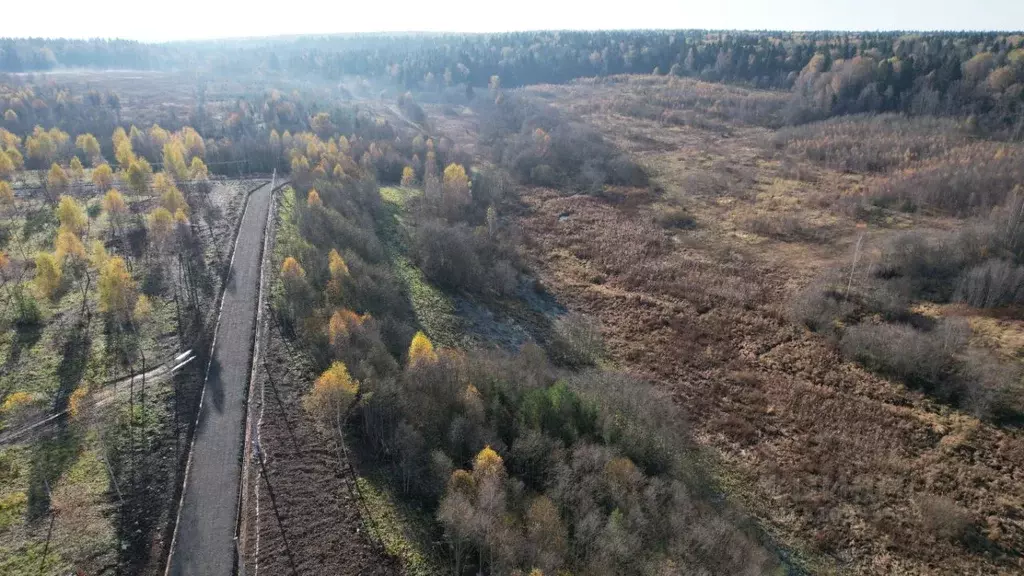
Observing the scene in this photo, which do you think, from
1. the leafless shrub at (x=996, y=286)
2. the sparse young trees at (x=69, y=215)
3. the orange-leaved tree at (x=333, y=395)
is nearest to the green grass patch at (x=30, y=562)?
the orange-leaved tree at (x=333, y=395)

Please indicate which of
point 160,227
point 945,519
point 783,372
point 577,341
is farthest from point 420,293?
point 945,519

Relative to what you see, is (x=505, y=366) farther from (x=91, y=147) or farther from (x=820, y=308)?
(x=91, y=147)

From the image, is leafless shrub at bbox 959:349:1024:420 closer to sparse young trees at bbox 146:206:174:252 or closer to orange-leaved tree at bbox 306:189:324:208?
orange-leaved tree at bbox 306:189:324:208

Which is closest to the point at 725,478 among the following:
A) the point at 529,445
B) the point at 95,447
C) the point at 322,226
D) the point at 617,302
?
the point at 529,445

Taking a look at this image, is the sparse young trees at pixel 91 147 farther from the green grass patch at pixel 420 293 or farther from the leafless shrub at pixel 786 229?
the leafless shrub at pixel 786 229

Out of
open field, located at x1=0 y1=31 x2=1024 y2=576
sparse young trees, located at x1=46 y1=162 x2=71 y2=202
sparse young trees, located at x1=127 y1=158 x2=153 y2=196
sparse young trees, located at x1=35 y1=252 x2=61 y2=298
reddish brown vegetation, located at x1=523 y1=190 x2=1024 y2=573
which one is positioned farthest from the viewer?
sparse young trees, located at x1=46 y1=162 x2=71 y2=202

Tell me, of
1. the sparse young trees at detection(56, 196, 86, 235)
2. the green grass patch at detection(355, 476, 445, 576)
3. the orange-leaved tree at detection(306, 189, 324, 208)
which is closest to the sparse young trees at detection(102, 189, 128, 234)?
the sparse young trees at detection(56, 196, 86, 235)

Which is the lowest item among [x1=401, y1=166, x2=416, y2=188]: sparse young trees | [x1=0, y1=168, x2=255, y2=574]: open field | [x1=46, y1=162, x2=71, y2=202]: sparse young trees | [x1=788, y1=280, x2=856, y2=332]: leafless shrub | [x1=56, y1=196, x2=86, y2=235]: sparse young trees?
[x1=788, y1=280, x2=856, y2=332]: leafless shrub
